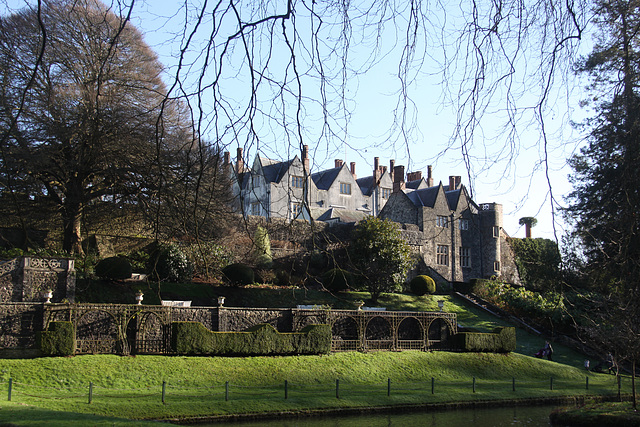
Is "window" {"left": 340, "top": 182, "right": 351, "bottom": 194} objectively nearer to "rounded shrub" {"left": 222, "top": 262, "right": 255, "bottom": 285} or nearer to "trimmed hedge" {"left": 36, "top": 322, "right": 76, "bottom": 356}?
"rounded shrub" {"left": 222, "top": 262, "right": 255, "bottom": 285}

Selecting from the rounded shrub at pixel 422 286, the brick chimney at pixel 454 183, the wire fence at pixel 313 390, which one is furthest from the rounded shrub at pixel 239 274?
the brick chimney at pixel 454 183

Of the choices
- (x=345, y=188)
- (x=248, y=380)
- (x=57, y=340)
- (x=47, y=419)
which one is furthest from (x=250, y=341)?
(x=345, y=188)

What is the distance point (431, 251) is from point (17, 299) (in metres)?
30.1

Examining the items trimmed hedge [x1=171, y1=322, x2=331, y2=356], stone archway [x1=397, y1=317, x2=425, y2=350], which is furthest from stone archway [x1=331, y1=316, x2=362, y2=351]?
stone archway [x1=397, y1=317, x2=425, y2=350]

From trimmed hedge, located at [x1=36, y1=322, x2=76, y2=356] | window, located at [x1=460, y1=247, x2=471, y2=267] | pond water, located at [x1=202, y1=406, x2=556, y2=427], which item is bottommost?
pond water, located at [x1=202, y1=406, x2=556, y2=427]

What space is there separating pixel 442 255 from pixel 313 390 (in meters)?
27.6

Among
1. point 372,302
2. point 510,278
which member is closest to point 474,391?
point 372,302

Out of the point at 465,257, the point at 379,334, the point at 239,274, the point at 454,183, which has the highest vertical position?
the point at 454,183

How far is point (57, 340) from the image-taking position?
794 inches

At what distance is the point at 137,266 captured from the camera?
1225 inches

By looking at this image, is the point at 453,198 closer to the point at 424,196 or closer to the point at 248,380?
the point at 424,196

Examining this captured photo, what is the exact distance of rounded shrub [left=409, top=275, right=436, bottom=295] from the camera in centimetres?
3950

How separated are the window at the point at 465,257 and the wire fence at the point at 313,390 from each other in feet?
66.8

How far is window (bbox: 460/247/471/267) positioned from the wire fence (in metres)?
20.3
